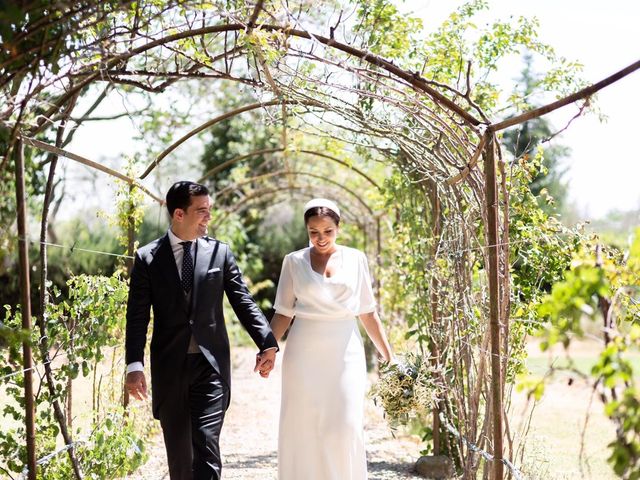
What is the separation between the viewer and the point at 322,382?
4.48m

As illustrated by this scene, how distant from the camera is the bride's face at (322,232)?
14.9ft

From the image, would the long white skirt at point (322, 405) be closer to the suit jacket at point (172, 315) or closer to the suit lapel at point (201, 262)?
the suit jacket at point (172, 315)

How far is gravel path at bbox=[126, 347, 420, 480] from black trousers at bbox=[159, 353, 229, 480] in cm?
210

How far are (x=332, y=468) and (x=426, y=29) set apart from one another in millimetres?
3044

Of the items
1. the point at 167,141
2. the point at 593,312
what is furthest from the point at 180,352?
the point at 167,141

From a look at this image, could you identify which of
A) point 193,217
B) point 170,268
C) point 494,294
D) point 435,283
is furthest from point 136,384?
point 435,283

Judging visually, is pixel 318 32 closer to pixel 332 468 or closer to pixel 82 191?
pixel 332 468

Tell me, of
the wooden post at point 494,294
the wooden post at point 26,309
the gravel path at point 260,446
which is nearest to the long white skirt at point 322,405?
the wooden post at point 494,294

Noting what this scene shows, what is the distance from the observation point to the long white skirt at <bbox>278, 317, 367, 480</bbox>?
4434 millimetres

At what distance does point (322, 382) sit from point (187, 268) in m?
0.89

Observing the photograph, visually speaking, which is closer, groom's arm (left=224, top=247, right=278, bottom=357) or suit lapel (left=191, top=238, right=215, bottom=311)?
suit lapel (left=191, top=238, right=215, bottom=311)

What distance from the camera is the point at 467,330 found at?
4.77 metres

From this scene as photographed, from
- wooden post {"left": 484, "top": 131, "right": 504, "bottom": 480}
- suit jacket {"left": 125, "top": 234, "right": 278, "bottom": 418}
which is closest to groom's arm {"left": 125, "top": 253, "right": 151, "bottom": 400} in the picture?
suit jacket {"left": 125, "top": 234, "right": 278, "bottom": 418}

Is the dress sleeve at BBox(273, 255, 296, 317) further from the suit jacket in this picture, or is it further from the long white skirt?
the suit jacket
